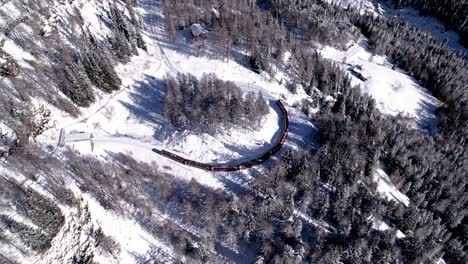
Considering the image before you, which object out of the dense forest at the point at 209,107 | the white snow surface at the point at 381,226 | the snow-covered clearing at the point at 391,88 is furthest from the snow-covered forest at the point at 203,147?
the snow-covered clearing at the point at 391,88

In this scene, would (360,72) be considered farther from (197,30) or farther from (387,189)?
(197,30)

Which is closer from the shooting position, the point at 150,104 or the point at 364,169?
the point at 364,169

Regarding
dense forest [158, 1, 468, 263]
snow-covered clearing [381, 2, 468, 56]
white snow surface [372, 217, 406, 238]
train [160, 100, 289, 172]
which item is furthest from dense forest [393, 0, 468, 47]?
train [160, 100, 289, 172]

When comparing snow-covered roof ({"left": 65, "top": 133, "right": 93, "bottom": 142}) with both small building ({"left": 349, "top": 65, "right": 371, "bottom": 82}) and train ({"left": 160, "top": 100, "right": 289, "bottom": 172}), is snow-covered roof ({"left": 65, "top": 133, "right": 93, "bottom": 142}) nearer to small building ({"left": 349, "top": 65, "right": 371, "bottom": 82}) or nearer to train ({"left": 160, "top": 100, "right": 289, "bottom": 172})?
train ({"left": 160, "top": 100, "right": 289, "bottom": 172})

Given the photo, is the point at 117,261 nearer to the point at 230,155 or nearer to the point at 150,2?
the point at 230,155

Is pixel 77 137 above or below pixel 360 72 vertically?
above

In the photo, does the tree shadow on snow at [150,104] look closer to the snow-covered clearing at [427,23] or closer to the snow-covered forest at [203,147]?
the snow-covered forest at [203,147]

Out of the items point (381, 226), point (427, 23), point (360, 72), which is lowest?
point (381, 226)

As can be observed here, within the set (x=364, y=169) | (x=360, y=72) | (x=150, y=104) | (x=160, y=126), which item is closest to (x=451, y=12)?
(x=360, y=72)
